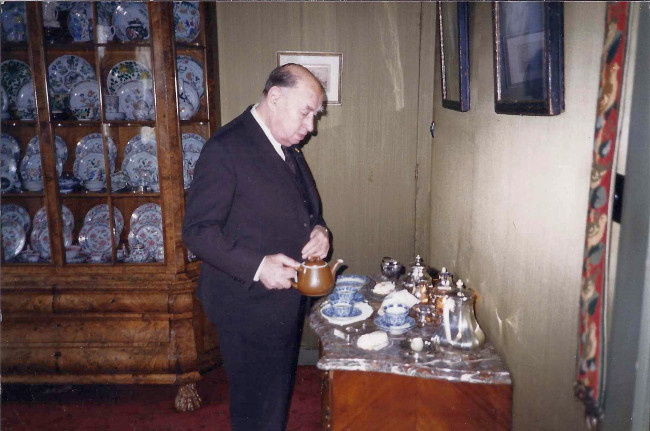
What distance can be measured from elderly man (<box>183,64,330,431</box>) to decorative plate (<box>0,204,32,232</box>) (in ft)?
4.82

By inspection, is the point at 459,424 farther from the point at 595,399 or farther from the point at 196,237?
the point at 196,237

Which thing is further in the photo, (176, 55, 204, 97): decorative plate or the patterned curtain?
(176, 55, 204, 97): decorative plate

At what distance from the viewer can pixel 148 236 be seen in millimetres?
2609

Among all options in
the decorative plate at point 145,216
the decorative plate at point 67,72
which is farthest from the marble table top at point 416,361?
the decorative plate at point 67,72

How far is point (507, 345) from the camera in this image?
1502mm

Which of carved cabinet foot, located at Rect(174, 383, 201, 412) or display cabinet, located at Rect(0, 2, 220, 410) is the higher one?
display cabinet, located at Rect(0, 2, 220, 410)

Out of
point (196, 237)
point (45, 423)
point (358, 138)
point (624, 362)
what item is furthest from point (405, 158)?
point (45, 423)

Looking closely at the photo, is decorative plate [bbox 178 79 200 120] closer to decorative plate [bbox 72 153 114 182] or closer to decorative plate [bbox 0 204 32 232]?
decorative plate [bbox 72 153 114 182]

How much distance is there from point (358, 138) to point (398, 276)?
3.09ft

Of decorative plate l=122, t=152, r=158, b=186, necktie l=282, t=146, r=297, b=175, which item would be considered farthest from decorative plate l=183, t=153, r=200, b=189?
necktie l=282, t=146, r=297, b=175

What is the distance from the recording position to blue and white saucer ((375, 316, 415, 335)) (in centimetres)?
168

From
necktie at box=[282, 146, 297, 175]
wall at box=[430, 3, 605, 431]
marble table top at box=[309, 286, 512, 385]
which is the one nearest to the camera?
wall at box=[430, 3, 605, 431]

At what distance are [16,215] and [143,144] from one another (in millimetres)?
797

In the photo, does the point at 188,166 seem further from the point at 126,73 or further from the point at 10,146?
the point at 10,146
